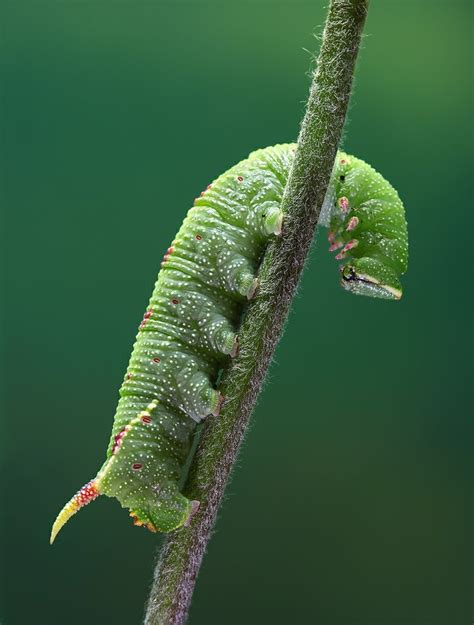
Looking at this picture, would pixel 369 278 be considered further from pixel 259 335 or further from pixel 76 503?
pixel 76 503

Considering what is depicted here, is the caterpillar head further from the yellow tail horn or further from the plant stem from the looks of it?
the yellow tail horn

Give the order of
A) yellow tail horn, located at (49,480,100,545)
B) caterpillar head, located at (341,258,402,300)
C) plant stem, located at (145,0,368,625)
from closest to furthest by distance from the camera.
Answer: plant stem, located at (145,0,368,625)
yellow tail horn, located at (49,480,100,545)
caterpillar head, located at (341,258,402,300)

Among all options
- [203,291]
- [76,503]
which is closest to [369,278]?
[203,291]

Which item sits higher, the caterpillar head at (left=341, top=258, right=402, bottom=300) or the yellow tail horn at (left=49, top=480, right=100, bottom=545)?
the caterpillar head at (left=341, top=258, right=402, bottom=300)

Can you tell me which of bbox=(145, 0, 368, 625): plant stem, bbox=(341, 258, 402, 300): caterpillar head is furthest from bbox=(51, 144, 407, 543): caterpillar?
bbox=(145, 0, 368, 625): plant stem

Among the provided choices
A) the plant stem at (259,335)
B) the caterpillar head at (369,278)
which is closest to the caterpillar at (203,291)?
the caterpillar head at (369,278)
